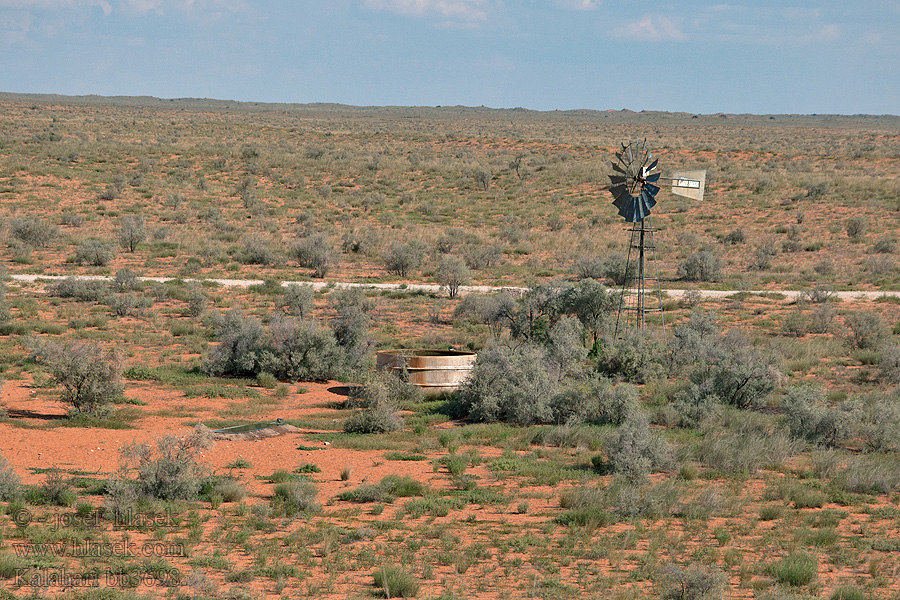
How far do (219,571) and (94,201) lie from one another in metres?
43.3

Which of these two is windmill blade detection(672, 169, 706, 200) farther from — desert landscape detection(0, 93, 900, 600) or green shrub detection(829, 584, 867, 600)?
green shrub detection(829, 584, 867, 600)

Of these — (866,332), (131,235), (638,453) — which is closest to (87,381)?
(638,453)

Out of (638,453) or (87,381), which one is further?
(87,381)

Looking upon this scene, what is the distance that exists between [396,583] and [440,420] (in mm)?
7985

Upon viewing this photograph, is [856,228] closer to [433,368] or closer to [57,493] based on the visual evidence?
[433,368]

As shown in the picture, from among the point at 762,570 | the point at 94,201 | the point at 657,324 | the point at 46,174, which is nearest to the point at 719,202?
the point at 657,324

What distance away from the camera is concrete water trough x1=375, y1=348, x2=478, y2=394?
18.2m

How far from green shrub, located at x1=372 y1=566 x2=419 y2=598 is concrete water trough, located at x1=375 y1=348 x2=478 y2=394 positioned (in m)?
9.31

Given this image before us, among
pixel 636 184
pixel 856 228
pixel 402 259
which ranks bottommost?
pixel 402 259

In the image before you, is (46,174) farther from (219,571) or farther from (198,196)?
(219,571)

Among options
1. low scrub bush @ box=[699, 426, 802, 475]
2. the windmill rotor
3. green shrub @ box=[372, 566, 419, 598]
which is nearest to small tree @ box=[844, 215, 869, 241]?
the windmill rotor

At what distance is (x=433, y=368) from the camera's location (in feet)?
60.0

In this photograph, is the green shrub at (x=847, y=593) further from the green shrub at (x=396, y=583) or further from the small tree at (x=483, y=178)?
the small tree at (x=483, y=178)

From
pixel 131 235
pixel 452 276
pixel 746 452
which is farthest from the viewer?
pixel 131 235
